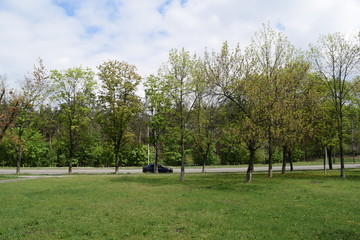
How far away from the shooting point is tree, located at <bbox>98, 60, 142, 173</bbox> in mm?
31969

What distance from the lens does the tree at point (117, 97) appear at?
3197 cm

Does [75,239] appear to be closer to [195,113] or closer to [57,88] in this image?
[195,113]

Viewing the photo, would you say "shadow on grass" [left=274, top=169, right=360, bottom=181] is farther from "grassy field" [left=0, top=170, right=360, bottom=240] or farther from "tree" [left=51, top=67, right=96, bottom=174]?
"tree" [left=51, top=67, right=96, bottom=174]

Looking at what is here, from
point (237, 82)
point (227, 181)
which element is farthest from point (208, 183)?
point (237, 82)

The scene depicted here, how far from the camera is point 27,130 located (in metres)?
34.0

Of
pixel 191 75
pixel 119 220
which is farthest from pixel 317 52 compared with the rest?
pixel 119 220

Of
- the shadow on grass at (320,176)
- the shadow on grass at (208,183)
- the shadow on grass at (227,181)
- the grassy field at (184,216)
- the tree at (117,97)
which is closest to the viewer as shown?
the grassy field at (184,216)

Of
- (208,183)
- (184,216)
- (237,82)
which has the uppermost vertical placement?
(237,82)

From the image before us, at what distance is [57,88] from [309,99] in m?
27.0

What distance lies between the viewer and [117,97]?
106 ft

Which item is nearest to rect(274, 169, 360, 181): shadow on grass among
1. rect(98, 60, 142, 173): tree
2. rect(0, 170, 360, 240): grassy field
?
rect(0, 170, 360, 240): grassy field

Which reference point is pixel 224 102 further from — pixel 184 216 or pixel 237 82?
pixel 184 216

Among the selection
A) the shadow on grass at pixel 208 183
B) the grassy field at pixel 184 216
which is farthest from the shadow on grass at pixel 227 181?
the grassy field at pixel 184 216

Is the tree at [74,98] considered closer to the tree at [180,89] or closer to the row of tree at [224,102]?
the row of tree at [224,102]
